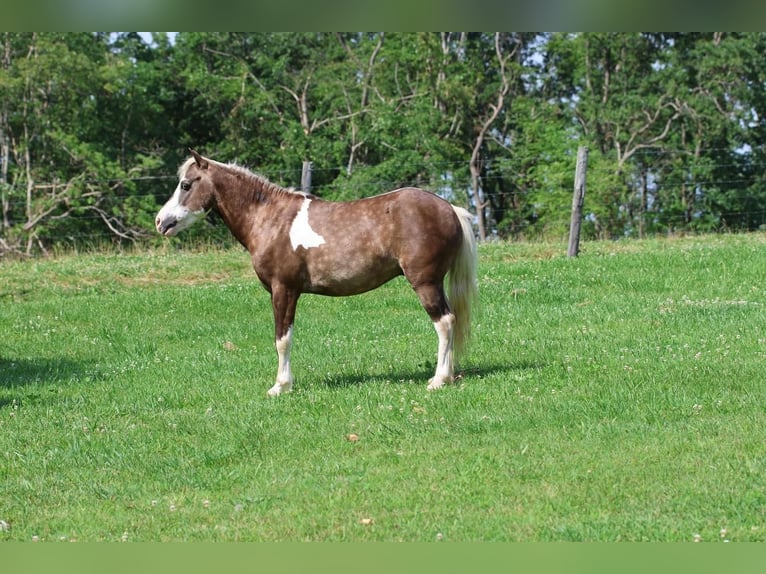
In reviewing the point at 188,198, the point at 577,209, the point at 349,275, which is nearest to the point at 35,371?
the point at 188,198

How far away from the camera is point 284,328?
9.69m

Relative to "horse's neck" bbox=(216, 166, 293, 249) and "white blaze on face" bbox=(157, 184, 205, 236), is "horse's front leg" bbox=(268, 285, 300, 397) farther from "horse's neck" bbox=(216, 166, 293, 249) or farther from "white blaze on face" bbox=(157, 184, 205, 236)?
"white blaze on face" bbox=(157, 184, 205, 236)

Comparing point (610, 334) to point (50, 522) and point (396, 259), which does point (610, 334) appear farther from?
point (50, 522)

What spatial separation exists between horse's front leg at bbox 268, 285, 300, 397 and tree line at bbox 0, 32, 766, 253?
22.9 meters

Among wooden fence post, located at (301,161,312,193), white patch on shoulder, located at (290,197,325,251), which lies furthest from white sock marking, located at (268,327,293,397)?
wooden fence post, located at (301,161,312,193)

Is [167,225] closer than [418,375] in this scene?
Yes

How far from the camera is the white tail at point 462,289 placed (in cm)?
952

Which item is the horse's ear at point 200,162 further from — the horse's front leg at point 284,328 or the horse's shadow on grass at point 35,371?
the horse's shadow on grass at point 35,371

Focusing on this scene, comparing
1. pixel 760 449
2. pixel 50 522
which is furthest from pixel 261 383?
pixel 760 449

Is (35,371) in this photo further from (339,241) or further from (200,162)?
(339,241)

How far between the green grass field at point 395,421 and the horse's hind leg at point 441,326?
0.24m

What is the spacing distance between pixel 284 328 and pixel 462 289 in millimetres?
1873

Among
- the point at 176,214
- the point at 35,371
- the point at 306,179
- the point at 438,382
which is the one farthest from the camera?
the point at 306,179

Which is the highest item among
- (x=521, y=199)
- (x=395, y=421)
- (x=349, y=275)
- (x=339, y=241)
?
(x=339, y=241)
